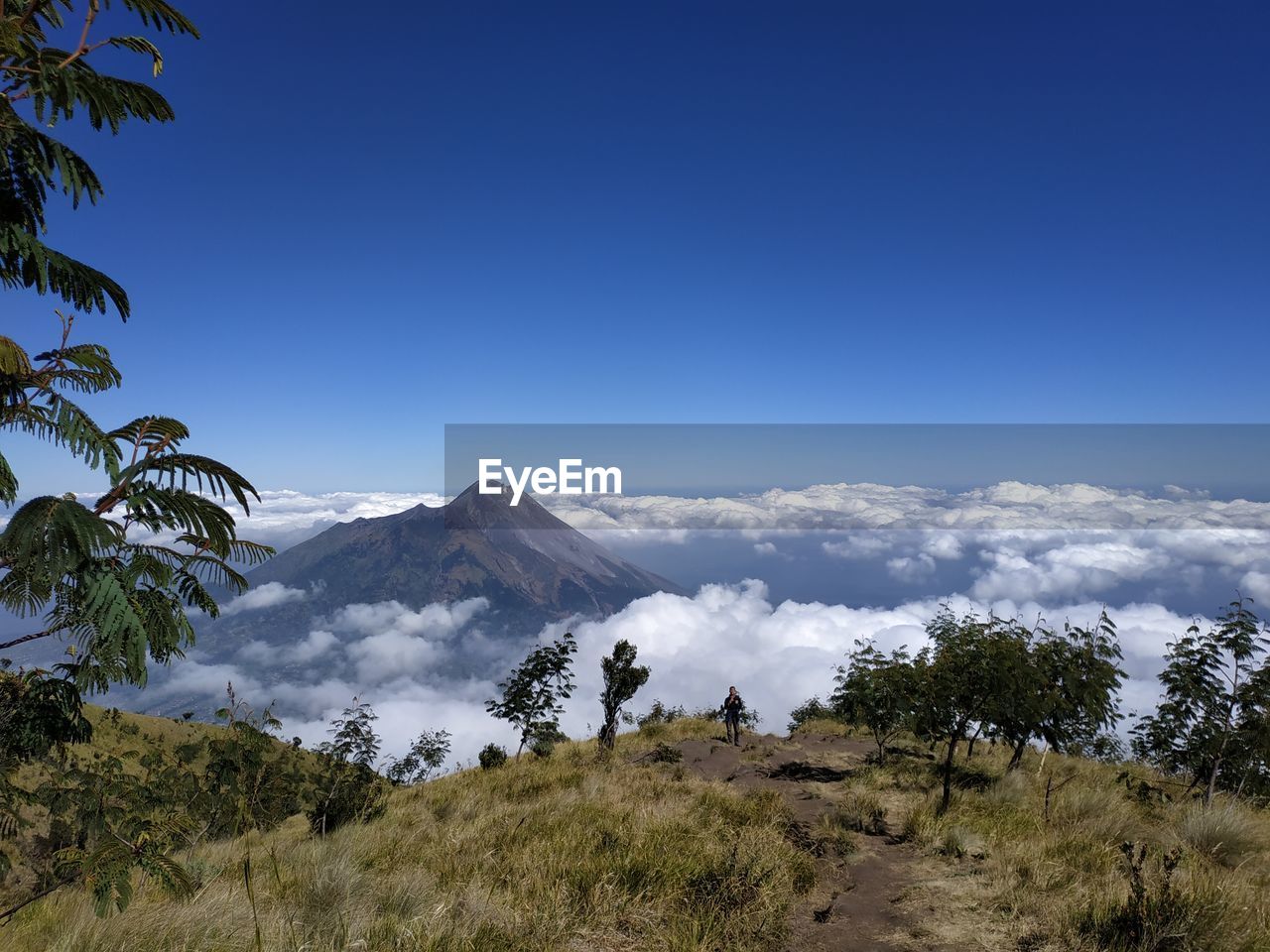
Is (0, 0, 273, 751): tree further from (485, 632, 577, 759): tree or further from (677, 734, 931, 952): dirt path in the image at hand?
(485, 632, 577, 759): tree

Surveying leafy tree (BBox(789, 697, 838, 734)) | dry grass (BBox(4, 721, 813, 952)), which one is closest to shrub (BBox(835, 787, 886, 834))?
dry grass (BBox(4, 721, 813, 952))

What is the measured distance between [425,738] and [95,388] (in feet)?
126

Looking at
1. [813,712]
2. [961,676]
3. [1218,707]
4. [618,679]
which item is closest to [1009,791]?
[961,676]

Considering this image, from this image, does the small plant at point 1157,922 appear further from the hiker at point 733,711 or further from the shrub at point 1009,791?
the hiker at point 733,711

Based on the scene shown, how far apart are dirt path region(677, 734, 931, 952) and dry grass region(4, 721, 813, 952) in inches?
13.3

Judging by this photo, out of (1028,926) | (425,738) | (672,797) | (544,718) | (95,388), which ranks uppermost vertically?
(95,388)

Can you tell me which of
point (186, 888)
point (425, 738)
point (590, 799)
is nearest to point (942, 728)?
point (590, 799)

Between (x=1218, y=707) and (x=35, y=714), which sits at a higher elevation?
(x=35, y=714)

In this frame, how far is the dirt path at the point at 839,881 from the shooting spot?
20.7ft

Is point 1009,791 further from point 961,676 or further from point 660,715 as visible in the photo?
point 660,715

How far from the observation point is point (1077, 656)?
13266mm

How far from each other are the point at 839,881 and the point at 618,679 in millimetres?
15795

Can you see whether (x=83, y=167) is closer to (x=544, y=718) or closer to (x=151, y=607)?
(x=151, y=607)

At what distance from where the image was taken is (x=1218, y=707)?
11148mm
